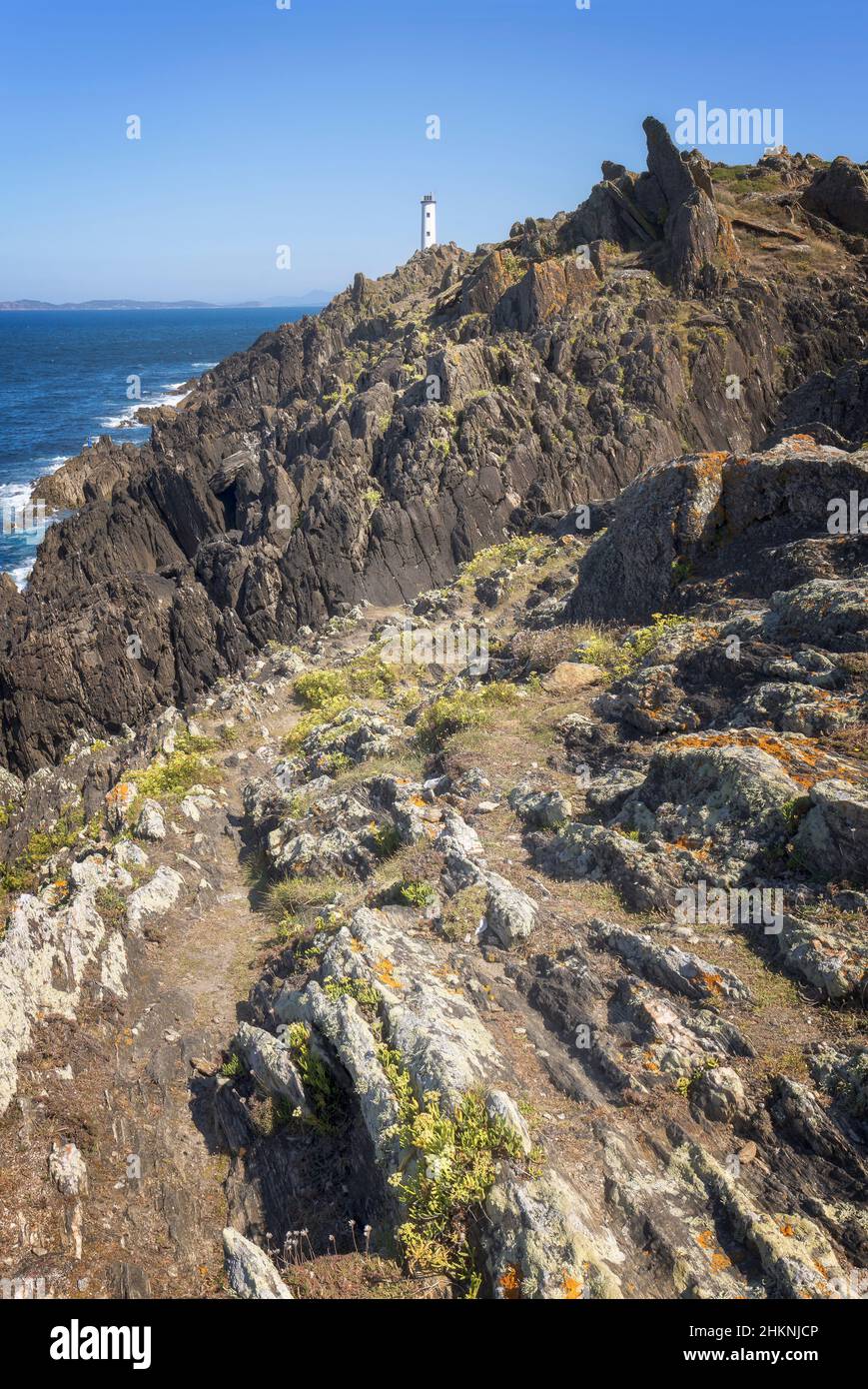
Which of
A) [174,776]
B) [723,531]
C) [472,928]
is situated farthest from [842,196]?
[472,928]

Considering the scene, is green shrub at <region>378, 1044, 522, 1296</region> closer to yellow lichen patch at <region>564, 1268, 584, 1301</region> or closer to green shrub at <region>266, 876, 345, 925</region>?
yellow lichen patch at <region>564, 1268, 584, 1301</region>

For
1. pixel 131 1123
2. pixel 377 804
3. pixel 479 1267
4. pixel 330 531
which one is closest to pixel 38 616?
pixel 330 531

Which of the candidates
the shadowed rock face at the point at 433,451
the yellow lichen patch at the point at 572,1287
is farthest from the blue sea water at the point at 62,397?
the yellow lichen patch at the point at 572,1287

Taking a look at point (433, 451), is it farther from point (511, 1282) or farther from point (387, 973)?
point (511, 1282)

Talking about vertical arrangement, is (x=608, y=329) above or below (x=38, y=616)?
above
